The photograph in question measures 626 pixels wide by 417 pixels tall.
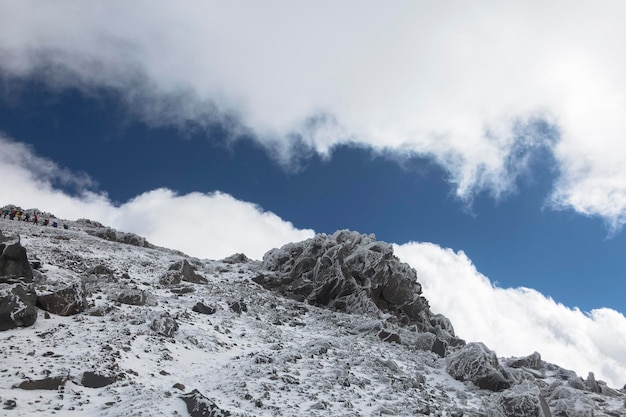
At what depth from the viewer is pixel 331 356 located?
2366 cm

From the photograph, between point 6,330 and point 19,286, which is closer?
point 6,330

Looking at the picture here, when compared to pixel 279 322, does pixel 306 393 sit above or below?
below

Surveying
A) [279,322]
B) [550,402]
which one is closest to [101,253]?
[279,322]

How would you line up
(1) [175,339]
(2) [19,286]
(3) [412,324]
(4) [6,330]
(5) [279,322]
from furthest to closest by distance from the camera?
1. (3) [412,324]
2. (5) [279,322]
3. (1) [175,339]
4. (2) [19,286]
5. (4) [6,330]

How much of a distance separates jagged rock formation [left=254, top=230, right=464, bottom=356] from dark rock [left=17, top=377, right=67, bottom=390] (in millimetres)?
26895

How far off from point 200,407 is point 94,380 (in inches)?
167

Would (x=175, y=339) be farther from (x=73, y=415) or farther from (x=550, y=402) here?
(x=550, y=402)

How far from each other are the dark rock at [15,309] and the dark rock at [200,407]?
29.6 feet

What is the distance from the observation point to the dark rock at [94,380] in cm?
1562

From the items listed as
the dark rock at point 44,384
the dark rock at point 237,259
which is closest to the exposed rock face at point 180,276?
the dark rock at point 237,259

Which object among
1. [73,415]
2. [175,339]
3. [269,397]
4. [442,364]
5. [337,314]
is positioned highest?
[337,314]

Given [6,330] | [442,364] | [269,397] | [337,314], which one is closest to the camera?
[269,397]

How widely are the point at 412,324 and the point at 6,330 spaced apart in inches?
1301

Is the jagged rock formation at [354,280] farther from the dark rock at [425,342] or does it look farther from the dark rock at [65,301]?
the dark rock at [65,301]
